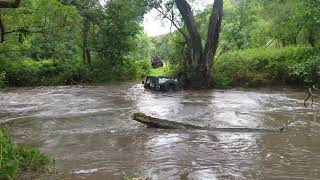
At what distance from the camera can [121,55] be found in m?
39.3

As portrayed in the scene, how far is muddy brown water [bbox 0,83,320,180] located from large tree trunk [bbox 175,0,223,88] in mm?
5787

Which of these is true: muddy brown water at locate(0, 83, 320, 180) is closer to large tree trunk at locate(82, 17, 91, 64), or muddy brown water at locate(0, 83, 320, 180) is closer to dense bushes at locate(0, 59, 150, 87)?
dense bushes at locate(0, 59, 150, 87)

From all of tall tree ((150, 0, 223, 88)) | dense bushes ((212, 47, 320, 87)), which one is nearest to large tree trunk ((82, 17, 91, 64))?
tall tree ((150, 0, 223, 88))

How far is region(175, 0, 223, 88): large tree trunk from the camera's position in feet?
94.8

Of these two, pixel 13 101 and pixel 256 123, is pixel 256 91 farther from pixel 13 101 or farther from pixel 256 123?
pixel 13 101

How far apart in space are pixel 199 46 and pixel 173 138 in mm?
17879

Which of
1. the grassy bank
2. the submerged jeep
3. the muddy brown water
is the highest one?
the submerged jeep

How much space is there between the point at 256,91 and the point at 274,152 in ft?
55.2

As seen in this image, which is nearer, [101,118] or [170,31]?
[101,118]

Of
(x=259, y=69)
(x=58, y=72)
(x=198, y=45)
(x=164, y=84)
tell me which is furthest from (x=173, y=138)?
(x=58, y=72)

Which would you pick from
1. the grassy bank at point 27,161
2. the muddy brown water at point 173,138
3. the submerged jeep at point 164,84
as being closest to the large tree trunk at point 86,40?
the submerged jeep at point 164,84

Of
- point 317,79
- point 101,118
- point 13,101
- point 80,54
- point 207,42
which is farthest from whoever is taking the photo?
point 80,54

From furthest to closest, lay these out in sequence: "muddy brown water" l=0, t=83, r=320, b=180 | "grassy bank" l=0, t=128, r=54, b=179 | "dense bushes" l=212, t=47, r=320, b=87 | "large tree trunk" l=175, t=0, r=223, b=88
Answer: "dense bushes" l=212, t=47, r=320, b=87 → "large tree trunk" l=175, t=0, r=223, b=88 → "muddy brown water" l=0, t=83, r=320, b=180 → "grassy bank" l=0, t=128, r=54, b=179

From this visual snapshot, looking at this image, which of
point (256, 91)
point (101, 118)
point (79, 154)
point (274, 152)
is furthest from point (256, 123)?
point (256, 91)
